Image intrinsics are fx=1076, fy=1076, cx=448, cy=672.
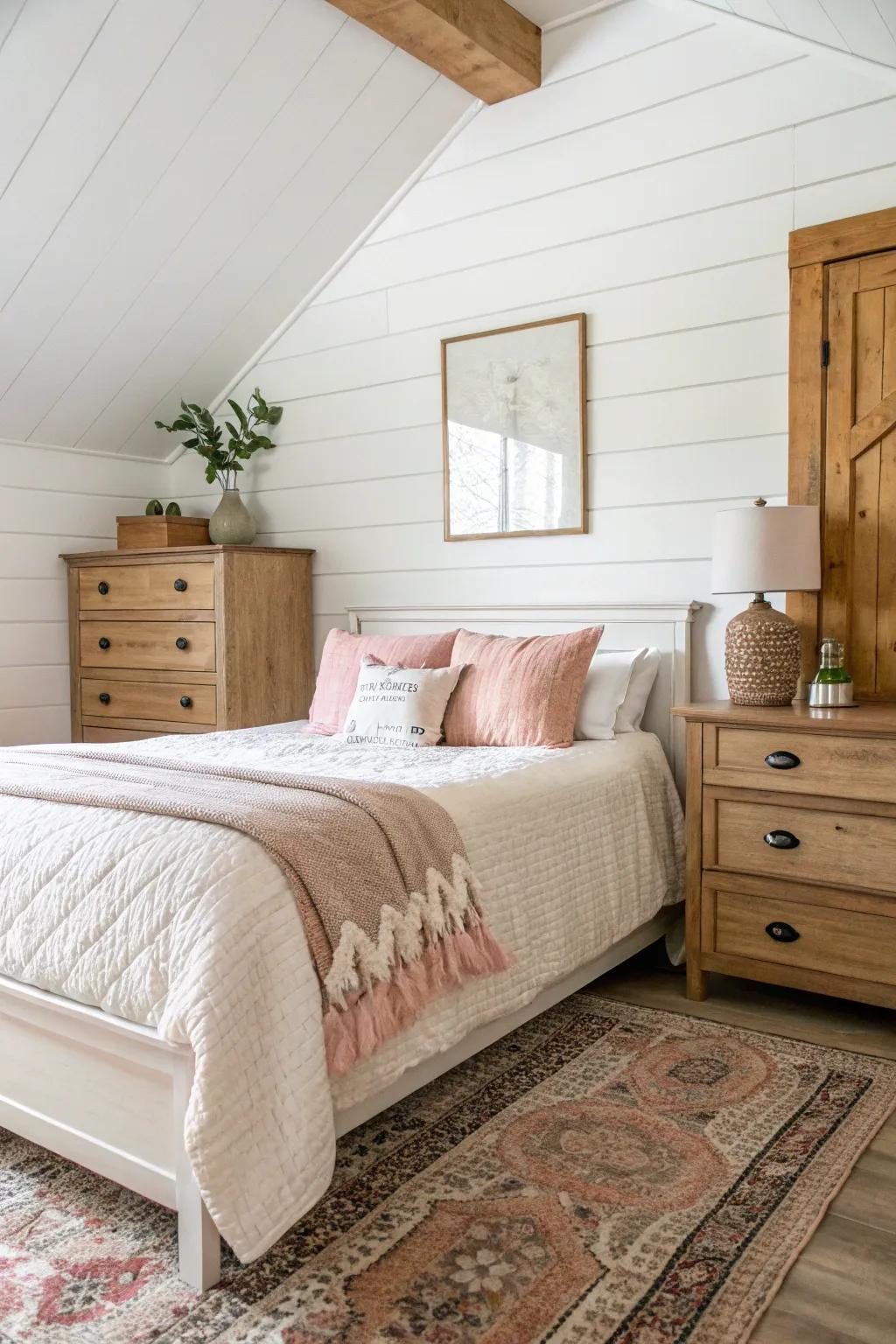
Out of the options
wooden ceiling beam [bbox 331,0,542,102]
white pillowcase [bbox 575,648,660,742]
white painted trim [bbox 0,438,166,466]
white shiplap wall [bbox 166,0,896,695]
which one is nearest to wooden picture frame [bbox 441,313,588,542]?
white shiplap wall [bbox 166,0,896,695]

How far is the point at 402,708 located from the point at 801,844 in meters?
1.17

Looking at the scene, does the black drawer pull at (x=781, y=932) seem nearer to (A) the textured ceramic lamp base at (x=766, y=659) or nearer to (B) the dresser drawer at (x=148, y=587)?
(A) the textured ceramic lamp base at (x=766, y=659)

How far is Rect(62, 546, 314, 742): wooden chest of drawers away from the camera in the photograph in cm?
388

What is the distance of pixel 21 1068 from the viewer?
76.9 inches

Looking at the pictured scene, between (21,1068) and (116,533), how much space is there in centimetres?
291

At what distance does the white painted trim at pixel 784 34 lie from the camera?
280cm

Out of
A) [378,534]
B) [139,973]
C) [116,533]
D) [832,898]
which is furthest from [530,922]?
[116,533]

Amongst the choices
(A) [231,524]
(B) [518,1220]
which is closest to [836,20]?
(A) [231,524]

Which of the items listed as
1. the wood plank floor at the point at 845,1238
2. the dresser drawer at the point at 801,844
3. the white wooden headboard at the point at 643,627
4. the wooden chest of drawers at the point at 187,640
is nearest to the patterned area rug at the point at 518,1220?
the wood plank floor at the point at 845,1238

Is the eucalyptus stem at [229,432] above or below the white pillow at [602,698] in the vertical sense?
above

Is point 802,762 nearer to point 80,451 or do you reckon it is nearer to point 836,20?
point 836,20

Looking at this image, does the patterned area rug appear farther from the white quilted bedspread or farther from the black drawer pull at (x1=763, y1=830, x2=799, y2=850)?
the black drawer pull at (x1=763, y1=830, x2=799, y2=850)

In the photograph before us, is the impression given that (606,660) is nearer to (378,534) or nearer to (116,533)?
(378,534)

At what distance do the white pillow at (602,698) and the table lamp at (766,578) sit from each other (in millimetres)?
394
